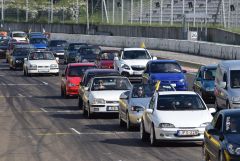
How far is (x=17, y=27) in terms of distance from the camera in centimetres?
12569

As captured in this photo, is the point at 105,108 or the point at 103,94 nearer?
the point at 105,108

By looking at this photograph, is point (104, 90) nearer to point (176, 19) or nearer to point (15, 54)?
point (15, 54)

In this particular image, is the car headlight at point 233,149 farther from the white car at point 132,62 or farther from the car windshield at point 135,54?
the car windshield at point 135,54

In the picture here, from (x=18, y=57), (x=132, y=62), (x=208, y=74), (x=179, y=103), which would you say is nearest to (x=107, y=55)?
(x=132, y=62)

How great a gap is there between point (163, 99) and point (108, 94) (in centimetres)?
692

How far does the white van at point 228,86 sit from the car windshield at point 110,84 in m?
2.85

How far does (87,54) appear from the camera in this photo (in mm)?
59188

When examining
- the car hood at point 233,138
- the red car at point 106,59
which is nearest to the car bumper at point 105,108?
the car hood at point 233,138

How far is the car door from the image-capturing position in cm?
1695

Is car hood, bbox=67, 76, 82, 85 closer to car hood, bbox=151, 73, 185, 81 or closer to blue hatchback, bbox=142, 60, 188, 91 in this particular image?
Answer: blue hatchback, bbox=142, 60, 188, 91

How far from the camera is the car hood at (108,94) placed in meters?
30.2

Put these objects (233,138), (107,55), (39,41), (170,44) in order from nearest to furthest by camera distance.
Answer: (233,138) → (107,55) → (170,44) → (39,41)

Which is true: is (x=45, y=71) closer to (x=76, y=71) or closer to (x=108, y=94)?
(x=76, y=71)

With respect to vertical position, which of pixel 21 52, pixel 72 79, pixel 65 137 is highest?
pixel 21 52
